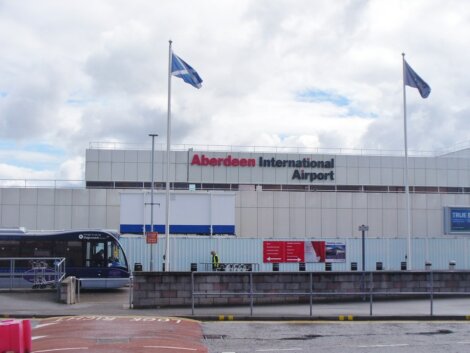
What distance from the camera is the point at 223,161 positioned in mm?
61750

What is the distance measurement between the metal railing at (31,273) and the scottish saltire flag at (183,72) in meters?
9.28

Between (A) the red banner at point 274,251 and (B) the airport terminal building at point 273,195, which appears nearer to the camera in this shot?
(A) the red banner at point 274,251

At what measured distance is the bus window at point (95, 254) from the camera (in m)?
31.6

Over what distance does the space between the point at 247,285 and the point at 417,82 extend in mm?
17783

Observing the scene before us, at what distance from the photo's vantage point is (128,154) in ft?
203

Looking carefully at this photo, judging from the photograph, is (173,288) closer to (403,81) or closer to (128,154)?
(403,81)

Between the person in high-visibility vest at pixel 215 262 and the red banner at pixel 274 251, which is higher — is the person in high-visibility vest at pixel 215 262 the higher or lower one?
the lower one

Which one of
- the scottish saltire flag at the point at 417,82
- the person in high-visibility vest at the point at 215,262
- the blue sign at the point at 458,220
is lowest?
the person in high-visibility vest at the point at 215,262

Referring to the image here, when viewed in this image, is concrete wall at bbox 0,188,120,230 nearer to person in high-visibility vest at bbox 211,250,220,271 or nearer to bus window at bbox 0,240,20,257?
person in high-visibility vest at bbox 211,250,220,271

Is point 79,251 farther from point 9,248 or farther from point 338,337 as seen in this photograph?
point 338,337

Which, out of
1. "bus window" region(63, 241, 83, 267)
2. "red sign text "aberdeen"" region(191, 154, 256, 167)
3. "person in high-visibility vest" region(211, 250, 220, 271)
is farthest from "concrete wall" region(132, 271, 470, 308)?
"red sign text "aberdeen"" region(191, 154, 256, 167)

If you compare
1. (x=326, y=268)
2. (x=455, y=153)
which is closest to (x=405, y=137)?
(x=326, y=268)

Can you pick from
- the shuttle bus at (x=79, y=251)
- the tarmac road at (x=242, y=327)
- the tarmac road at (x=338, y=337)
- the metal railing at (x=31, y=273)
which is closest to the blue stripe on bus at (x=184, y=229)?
the shuttle bus at (x=79, y=251)

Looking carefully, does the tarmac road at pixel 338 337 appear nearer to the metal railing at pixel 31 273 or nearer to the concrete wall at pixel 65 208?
the metal railing at pixel 31 273
